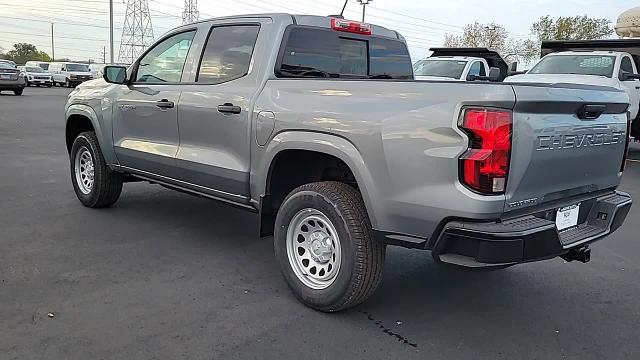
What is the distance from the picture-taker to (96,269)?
425cm

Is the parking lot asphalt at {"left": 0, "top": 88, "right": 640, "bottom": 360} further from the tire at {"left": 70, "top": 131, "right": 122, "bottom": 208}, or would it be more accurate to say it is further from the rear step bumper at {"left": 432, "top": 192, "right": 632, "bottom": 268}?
the rear step bumper at {"left": 432, "top": 192, "right": 632, "bottom": 268}

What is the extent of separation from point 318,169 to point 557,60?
9819 millimetres

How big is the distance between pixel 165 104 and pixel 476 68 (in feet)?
37.1

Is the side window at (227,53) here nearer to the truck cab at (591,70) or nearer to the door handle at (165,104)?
the door handle at (165,104)

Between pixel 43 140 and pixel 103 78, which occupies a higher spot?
pixel 103 78

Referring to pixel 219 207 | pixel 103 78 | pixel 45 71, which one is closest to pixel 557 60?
pixel 219 207

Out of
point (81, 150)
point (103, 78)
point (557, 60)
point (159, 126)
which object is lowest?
point (81, 150)

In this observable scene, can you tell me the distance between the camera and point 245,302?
12.4 feet

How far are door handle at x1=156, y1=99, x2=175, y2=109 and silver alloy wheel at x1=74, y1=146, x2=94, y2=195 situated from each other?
1671 millimetres

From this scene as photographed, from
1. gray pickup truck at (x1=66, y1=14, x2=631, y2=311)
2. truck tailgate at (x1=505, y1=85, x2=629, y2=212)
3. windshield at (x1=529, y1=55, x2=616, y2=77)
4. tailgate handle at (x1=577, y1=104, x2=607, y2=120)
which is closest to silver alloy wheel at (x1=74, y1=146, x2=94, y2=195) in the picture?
gray pickup truck at (x1=66, y1=14, x2=631, y2=311)

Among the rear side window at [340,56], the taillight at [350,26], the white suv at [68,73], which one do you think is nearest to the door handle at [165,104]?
the rear side window at [340,56]

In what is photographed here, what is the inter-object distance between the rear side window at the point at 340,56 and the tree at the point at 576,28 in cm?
3996

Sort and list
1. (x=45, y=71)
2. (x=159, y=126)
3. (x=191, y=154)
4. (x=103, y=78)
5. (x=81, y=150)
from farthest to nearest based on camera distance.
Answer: (x=45, y=71) → (x=81, y=150) → (x=103, y=78) → (x=159, y=126) → (x=191, y=154)

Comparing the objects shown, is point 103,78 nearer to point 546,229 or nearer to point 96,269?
point 96,269
